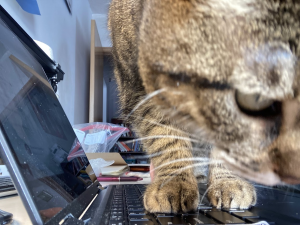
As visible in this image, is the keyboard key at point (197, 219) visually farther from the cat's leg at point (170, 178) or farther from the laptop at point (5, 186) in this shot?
the laptop at point (5, 186)

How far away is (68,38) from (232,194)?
1.26 m

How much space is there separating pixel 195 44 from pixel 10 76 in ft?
0.91

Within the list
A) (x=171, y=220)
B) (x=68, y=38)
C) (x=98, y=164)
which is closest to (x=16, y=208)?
(x=171, y=220)

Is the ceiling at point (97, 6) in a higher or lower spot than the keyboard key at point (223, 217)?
higher

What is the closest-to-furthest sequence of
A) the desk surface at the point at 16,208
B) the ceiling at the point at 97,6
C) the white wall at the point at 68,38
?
1. the desk surface at the point at 16,208
2. the white wall at the point at 68,38
3. the ceiling at the point at 97,6

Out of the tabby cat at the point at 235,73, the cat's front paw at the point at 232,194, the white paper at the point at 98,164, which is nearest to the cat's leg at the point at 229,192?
the cat's front paw at the point at 232,194

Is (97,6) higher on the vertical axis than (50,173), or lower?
higher

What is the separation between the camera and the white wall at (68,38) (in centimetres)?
91

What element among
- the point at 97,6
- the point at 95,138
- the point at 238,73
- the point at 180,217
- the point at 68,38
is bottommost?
the point at 180,217

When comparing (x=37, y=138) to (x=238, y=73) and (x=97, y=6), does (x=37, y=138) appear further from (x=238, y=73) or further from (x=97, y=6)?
(x=97, y=6)

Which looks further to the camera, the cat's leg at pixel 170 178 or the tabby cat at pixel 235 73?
the cat's leg at pixel 170 178

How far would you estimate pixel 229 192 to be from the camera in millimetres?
568

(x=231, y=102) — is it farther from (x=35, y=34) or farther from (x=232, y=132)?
(x=35, y=34)

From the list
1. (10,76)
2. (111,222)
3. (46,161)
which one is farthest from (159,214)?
(10,76)
